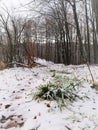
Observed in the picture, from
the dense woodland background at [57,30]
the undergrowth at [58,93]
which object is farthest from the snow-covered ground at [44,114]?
the dense woodland background at [57,30]

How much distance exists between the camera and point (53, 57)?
797 inches

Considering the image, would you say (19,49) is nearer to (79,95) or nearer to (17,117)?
(79,95)

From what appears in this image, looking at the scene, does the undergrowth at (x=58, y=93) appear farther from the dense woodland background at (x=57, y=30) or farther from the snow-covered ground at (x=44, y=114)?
the dense woodland background at (x=57, y=30)

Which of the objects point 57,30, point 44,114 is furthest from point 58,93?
point 57,30

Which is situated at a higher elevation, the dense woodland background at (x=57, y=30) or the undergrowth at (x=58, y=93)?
the dense woodland background at (x=57, y=30)

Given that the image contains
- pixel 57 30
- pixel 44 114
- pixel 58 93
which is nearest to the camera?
pixel 44 114

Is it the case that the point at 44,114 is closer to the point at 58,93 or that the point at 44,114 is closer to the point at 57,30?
the point at 58,93

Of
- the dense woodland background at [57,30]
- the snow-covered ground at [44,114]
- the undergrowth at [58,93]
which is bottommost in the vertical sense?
the snow-covered ground at [44,114]

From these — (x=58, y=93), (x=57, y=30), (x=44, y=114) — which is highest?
(x=57, y=30)

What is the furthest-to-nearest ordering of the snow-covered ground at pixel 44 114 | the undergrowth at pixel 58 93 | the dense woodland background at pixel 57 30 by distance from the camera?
the dense woodland background at pixel 57 30
the undergrowth at pixel 58 93
the snow-covered ground at pixel 44 114

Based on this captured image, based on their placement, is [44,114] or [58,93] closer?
[44,114]

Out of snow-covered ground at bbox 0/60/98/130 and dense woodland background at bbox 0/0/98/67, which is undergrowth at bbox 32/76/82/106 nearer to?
snow-covered ground at bbox 0/60/98/130

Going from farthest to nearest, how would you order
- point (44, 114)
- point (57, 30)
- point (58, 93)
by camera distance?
point (57, 30) → point (58, 93) → point (44, 114)

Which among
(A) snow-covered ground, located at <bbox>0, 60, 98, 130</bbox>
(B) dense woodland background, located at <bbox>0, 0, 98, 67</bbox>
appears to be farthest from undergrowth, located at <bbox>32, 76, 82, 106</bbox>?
(B) dense woodland background, located at <bbox>0, 0, 98, 67</bbox>
